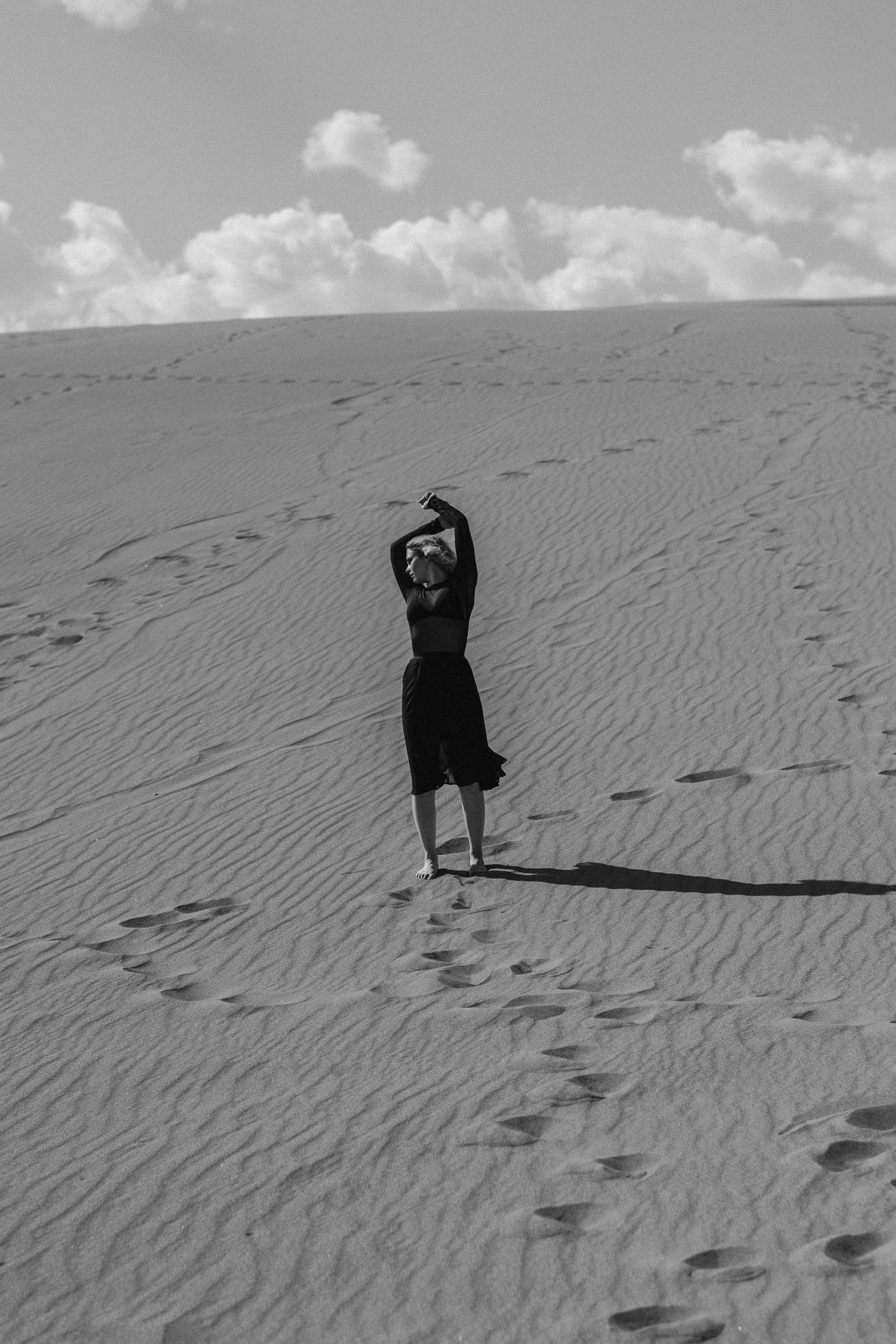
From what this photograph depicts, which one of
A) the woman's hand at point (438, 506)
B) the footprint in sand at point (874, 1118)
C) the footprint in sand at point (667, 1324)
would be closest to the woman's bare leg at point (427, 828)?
the woman's hand at point (438, 506)

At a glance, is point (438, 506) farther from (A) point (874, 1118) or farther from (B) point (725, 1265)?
(B) point (725, 1265)

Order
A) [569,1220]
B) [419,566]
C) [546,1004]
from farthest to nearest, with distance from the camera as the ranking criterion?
[419,566] < [546,1004] < [569,1220]

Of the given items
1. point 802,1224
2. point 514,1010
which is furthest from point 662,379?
point 802,1224

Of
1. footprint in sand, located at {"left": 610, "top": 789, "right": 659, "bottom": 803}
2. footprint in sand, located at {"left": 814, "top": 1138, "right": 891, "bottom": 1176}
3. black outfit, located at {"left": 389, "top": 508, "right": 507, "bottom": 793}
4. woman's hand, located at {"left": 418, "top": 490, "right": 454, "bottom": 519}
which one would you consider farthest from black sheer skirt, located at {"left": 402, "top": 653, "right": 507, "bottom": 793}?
footprint in sand, located at {"left": 814, "top": 1138, "right": 891, "bottom": 1176}

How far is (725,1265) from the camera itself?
3.24 meters

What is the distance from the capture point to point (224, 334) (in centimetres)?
3066

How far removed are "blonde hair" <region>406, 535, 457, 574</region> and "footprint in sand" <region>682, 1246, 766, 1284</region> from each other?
342cm

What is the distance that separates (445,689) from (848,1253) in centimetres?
328

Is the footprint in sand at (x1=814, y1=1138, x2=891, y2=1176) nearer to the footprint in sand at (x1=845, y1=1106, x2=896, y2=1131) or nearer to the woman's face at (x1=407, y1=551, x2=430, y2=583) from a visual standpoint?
the footprint in sand at (x1=845, y1=1106, x2=896, y2=1131)

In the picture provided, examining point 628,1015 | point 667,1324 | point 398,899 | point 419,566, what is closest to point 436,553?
point 419,566

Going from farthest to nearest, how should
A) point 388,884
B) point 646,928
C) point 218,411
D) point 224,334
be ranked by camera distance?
1. point 224,334
2. point 218,411
3. point 388,884
4. point 646,928

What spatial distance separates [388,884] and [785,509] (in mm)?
8120

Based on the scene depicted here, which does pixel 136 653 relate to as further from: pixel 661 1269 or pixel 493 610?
pixel 661 1269

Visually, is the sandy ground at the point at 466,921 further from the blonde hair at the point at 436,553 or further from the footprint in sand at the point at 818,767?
the blonde hair at the point at 436,553
